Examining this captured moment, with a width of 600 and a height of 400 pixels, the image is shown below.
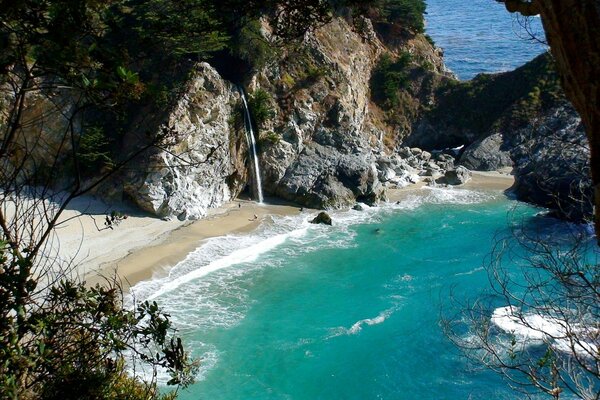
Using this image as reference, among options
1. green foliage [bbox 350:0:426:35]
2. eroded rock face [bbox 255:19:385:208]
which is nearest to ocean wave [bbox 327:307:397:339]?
eroded rock face [bbox 255:19:385:208]

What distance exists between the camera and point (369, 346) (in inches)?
631

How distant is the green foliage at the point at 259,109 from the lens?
27359 millimetres

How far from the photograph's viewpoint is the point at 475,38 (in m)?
63.1

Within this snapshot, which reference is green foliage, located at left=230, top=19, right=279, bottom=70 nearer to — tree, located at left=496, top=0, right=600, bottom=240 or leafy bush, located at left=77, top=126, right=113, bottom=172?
leafy bush, located at left=77, top=126, right=113, bottom=172

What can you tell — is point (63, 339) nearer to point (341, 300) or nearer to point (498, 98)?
point (341, 300)

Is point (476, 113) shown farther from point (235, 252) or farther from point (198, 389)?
point (198, 389)

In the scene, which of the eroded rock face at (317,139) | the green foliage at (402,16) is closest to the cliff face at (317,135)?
the eroded rock face at (317,139)

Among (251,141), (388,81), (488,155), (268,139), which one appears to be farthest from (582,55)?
(388,81)

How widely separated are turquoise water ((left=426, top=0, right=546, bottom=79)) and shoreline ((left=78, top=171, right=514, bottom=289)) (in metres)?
25.1

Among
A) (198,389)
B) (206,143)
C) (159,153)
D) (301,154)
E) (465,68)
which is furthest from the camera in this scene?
(465,68)

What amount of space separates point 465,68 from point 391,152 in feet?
67.2

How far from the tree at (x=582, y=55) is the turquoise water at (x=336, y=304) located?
453 inches

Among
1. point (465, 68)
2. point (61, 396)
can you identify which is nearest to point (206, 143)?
point (61, 396)

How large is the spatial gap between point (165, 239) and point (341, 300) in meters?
6.77
